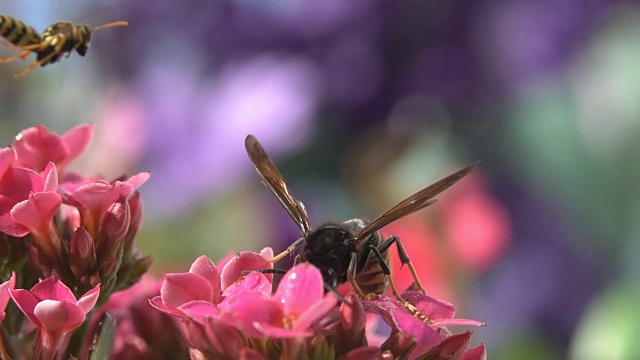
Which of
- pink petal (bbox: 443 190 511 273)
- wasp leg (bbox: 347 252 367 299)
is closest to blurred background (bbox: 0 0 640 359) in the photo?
pink petal (bbox: 443 190 511 273)

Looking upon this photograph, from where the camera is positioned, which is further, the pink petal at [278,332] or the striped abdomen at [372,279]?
the striped abdomen at [372,279]

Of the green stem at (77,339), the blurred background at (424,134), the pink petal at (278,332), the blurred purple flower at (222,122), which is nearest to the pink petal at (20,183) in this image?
the green stem at (77,339)

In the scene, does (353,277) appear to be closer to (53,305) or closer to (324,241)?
(324,241)

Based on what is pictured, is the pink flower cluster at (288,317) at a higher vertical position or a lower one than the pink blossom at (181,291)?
lower

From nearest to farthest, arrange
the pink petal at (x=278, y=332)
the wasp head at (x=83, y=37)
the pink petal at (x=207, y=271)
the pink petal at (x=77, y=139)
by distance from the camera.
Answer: the pink petal at (x=278, y=332)
the pink petal at (x=207, y=271)
the pink petal at (x=77, y=139)
the wasp head at (x=83, y=37)

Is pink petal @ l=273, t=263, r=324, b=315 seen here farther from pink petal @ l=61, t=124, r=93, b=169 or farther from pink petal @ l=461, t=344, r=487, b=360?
pink petal @ l=61, t=124, r=93, b=169

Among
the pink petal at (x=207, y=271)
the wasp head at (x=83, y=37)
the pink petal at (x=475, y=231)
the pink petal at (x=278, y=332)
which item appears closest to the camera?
the pink petal at (x=278, y=332)

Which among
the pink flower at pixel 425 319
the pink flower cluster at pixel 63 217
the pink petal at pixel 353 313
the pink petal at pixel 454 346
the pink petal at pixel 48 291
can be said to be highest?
the pink flower cluster at pixel 63 217

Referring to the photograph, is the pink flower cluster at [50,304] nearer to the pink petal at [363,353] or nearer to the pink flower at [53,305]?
the pink flower at [53,305]
